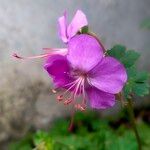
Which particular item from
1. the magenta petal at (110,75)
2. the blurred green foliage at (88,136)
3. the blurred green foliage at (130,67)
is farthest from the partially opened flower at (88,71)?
the blurred green foliage at (88,136)

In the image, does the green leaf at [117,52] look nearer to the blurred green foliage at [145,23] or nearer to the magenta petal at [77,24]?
the magenta petal at [77,24]

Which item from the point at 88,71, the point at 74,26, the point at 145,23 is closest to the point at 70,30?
the point at 74,26

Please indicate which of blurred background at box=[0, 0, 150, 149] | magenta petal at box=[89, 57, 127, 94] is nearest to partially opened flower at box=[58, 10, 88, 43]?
magenta petal at box=[89, 57, 127, 94]

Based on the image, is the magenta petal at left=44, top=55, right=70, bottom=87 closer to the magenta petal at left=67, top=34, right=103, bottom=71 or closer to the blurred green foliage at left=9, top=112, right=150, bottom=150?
the magenta petal at left=67, top=34, right=103, bottom=71

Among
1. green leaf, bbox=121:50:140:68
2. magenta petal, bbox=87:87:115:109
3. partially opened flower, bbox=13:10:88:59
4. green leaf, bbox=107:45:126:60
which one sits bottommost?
magenta petal, bbox=87:87:115:109

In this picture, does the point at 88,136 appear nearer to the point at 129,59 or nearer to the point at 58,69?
the point at 129,59
